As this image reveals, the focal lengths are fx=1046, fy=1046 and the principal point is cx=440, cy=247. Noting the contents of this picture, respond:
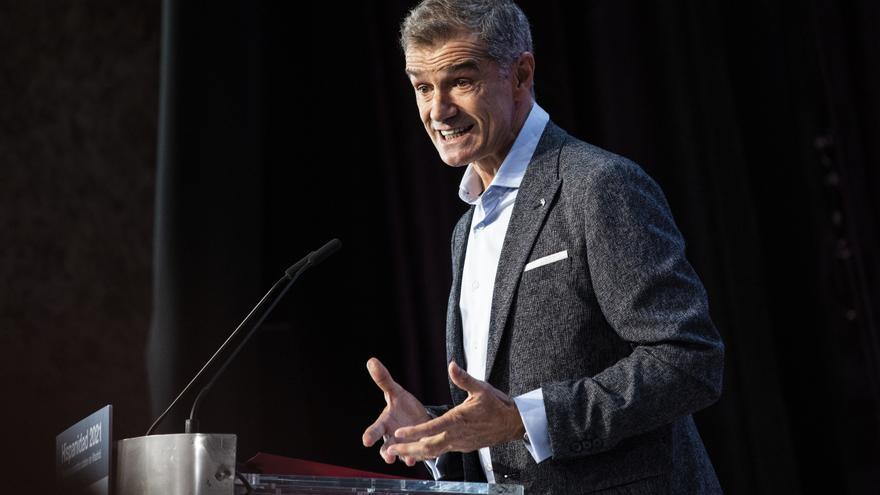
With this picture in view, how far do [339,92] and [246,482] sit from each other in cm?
208

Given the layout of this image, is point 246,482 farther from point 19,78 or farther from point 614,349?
point 19,78

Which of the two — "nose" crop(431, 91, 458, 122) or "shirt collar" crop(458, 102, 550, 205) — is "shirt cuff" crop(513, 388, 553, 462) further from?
"nose" crop(431, 91, 458, 122)

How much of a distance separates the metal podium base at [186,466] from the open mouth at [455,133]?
2.61 ft

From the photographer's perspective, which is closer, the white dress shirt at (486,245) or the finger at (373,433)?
the finger at (373,433)

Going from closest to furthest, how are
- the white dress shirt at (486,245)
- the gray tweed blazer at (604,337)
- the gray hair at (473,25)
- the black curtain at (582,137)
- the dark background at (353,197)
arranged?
the gray tweed blazer at (604,337) → the white dress shirt at (486,245) → the gray hair at (473,25) → the dark background at (353,197) → the black curtain at (582,137)

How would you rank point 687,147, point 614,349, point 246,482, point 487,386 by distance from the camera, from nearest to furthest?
point 246,482, point 487,386, point 614,349, point 687,147

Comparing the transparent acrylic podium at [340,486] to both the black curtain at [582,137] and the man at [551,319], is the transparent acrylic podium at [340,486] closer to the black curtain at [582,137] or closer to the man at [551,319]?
the man at [551,319]

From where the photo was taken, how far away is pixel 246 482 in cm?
122

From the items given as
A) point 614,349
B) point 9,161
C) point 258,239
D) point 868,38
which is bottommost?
point 614,349

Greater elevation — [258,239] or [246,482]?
[258,239]

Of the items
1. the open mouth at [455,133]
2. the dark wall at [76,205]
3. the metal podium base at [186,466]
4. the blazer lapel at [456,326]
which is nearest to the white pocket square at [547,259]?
the blazer lapel at [456,326]

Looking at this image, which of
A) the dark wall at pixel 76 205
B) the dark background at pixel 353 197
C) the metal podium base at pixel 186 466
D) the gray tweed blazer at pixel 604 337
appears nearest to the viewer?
the metal podium base at pixel 186 466

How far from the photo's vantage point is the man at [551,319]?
4.55ft

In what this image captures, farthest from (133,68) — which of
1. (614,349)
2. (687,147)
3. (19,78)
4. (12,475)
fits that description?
(614,349)
